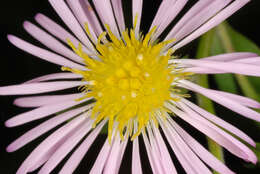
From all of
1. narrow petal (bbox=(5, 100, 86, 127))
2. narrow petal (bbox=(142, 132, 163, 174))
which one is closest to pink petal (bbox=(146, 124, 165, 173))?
narrow petal (bbox=(142, 132, 163, 174))

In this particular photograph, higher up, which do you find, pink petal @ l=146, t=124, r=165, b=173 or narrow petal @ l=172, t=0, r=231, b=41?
narrow petal @ l=172, t=0, r=231, b=41

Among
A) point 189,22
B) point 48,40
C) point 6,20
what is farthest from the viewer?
point 6,20

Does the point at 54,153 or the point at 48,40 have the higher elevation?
the point at 48,40

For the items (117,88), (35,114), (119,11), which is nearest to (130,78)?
(117,88)

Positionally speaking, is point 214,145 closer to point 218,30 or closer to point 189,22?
point 189,22

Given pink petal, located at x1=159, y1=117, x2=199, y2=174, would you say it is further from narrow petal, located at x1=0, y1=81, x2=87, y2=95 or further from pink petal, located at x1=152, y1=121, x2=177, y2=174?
narrow petal, located at x1=0, y1=81, x2=87, y2=95

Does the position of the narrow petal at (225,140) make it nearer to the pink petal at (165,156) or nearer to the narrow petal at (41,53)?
the pink petal at (165,156)

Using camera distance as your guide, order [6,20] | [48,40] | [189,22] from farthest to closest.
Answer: [6,20]
[48,40]
[189,22]

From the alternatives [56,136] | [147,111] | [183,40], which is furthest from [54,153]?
[183,40]
